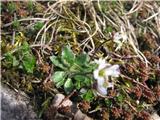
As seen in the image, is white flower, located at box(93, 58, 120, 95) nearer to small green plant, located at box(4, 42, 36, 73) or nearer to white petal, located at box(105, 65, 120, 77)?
white petal, located at box(105, 65, 120, 77)

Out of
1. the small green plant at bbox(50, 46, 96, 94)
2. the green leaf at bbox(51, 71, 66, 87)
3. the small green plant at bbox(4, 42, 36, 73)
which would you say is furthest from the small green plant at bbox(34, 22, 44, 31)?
the green leaf at bbox(51, 71, 66, 87)

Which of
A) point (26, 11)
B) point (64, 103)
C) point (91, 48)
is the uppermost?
point (26, 11)

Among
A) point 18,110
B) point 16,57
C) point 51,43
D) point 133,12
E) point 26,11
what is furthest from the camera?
point 133,12

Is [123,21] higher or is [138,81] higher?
[123,21]

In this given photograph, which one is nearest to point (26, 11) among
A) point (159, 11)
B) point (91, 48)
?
point (91, 48)

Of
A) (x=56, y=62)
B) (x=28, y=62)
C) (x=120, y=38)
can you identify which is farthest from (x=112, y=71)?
(x=120, y=38)

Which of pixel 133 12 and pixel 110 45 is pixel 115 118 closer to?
pixel 110 45

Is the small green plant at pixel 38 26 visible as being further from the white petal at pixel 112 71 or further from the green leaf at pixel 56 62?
the white petal at pixel 112 71

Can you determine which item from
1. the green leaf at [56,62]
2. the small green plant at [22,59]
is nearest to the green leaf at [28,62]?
the small green plant at [22,59]
